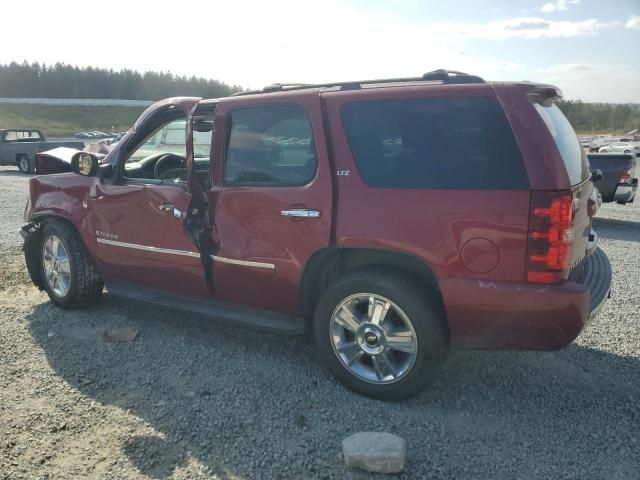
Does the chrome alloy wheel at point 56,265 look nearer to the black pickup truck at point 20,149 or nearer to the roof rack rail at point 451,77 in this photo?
the roof rack rail at point 451,77

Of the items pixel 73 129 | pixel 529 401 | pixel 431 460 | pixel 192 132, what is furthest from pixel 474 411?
pixel 73 129

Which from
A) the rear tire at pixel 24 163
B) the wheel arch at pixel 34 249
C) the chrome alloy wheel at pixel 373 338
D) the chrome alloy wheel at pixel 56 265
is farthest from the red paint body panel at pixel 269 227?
the rear tire at pixel 24 163

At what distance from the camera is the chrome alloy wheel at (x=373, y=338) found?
335cm

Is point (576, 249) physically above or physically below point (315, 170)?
below

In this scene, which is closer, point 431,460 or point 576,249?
point 431,460

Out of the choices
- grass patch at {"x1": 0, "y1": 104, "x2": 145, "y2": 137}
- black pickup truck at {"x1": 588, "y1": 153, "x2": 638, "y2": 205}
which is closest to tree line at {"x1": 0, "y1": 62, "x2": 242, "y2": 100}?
grass patch at {"x1": 0, "y1": 104, "x2": 145, "y2": 137}

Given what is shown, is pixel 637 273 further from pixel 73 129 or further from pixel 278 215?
pixel 73 129

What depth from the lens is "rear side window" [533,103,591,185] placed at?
308cm

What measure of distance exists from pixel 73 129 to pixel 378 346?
68.6 metres

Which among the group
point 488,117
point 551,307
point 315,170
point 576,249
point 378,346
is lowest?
point 378,346

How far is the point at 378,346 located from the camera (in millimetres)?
3438

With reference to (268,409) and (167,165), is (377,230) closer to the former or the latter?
(268,409)

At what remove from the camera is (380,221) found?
3271 millimetres

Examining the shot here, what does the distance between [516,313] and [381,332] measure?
81 centimetres
